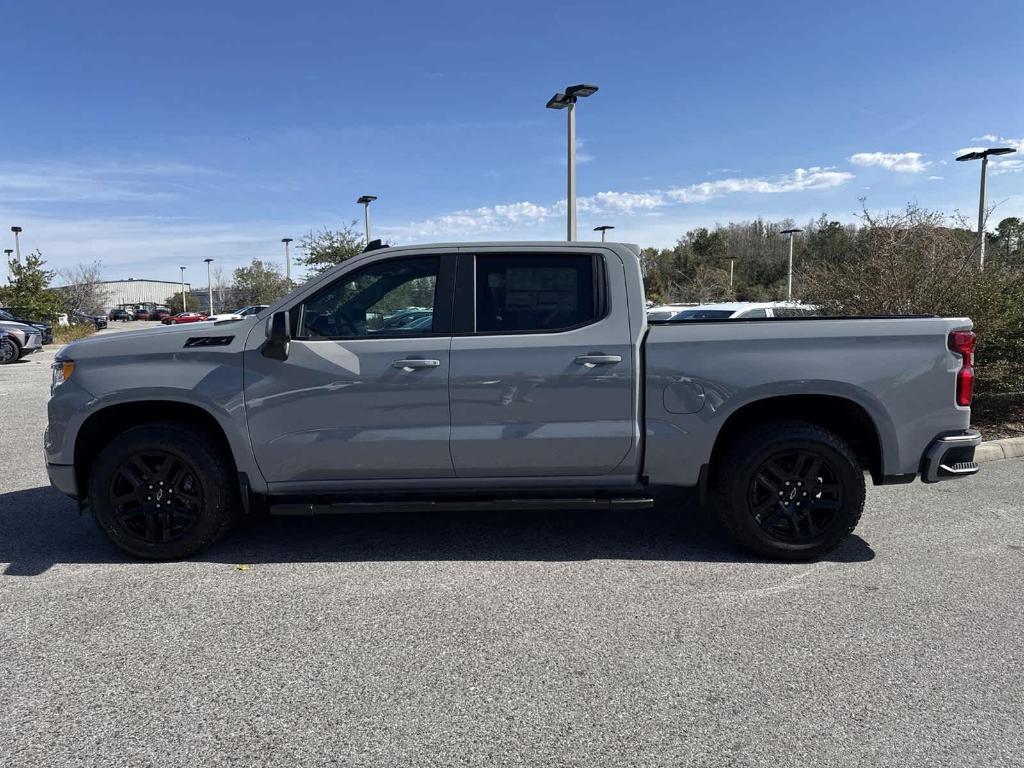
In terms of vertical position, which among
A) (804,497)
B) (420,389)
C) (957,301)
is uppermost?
(957,301)

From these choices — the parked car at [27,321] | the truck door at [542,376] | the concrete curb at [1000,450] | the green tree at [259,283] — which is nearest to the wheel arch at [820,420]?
the truck door at [542,376]

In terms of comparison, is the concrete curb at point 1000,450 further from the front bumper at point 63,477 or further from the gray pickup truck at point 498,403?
the front bumper at point 63,477

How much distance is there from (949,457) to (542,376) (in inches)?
96.2

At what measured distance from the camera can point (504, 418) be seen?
4.39 m

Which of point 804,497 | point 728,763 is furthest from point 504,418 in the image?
point 728,763

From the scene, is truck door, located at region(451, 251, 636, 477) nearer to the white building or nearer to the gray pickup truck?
the gray pickup truck

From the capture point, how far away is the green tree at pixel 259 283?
1933 inches

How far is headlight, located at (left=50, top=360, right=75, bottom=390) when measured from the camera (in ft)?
14.8

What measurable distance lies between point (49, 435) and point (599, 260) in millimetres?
3494

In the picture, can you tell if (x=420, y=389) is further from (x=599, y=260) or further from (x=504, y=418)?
(x=599, y=260)

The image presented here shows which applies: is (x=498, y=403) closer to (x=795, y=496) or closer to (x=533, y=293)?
(x=533, y=293)

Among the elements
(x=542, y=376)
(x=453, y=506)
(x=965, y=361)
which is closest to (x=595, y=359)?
(x=542, y=376)

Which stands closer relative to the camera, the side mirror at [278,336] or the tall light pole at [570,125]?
the side mirror at [278,336]

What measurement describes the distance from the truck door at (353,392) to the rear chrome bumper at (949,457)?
281 cm
